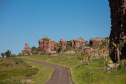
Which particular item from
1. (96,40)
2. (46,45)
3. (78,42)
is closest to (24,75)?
(46,45)

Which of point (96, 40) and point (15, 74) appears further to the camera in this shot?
point (96, 40)

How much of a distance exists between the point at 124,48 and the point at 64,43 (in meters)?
124

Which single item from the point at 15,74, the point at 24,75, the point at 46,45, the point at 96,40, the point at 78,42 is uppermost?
the point at 96,40

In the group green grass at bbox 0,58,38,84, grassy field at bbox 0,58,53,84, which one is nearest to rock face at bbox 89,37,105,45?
grassy field at bbox 0,58,53,84

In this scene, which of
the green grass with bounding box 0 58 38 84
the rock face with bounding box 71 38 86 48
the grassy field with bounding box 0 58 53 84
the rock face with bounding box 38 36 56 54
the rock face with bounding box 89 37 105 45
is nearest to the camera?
the green grass with bounding box 0 58 38 84

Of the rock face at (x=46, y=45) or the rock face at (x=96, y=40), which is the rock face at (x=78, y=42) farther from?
the rock face at (x=46, y=45)

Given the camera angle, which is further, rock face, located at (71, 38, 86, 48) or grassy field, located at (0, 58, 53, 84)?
rock face, located at (71, 38, 86, 48)

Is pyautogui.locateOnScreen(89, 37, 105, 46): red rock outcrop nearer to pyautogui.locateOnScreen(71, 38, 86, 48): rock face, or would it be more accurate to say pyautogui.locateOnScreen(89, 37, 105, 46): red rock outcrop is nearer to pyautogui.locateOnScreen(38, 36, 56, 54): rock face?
pyautogui.locateOnScreen(71, 38, 86, 48): rock face

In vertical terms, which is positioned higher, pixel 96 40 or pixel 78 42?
pixel 96 40

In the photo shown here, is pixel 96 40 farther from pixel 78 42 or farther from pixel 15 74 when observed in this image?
pixel 15 74

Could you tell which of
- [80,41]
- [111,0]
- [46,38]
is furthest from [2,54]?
[111,0]

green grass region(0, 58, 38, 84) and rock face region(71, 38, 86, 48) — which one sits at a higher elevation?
rock face region(71, 38, 86, 48)

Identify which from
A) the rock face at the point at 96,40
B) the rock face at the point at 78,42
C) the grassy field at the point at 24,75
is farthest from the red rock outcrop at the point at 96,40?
the grassy field at the point at 24,75

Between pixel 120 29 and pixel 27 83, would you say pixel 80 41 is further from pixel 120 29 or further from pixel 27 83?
pixel 27 83
